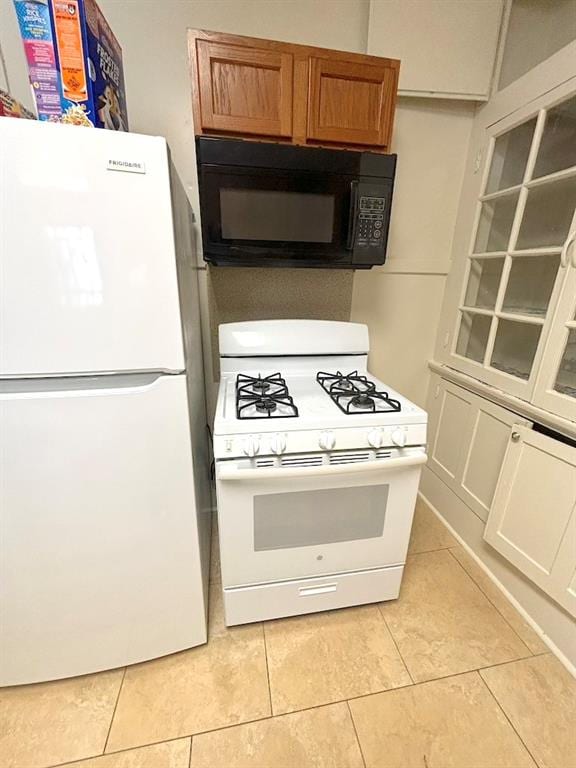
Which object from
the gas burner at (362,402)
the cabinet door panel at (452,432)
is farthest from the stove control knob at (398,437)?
the cabinet door panel at (452,432)

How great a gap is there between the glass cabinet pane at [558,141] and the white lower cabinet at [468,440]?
38.6 inches

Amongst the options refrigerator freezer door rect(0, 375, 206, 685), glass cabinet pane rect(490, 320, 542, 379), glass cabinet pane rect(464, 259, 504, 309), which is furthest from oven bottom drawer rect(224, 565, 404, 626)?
glass cabinet pane rect(464, 259, 504, 309)

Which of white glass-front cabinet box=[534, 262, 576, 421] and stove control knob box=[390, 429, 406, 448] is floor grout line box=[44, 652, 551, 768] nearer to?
stove control knob box=[390, 429, 406, 448]

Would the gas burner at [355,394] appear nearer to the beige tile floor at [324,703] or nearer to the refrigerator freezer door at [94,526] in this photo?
the refrigerator freezer door at [94,526]

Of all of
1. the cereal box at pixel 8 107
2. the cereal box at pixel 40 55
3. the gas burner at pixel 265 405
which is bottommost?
the gas burner at pixel 265 405

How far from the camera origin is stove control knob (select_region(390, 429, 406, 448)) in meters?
1.07

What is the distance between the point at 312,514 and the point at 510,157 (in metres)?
1.79

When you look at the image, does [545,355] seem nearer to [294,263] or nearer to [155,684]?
[294,263]

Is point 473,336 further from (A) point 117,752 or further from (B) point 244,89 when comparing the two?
(A) point 117,752

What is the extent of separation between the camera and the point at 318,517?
115cm

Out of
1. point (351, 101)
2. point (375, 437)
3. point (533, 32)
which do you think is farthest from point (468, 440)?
point (533, 32)

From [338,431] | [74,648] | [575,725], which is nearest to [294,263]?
[338,431]

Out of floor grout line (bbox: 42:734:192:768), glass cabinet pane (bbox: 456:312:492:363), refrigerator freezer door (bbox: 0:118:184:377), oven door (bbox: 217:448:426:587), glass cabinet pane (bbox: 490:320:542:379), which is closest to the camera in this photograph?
refrigerator freezer door (bbox: 0:118:184:377)

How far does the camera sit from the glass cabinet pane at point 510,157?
1.42 metres
